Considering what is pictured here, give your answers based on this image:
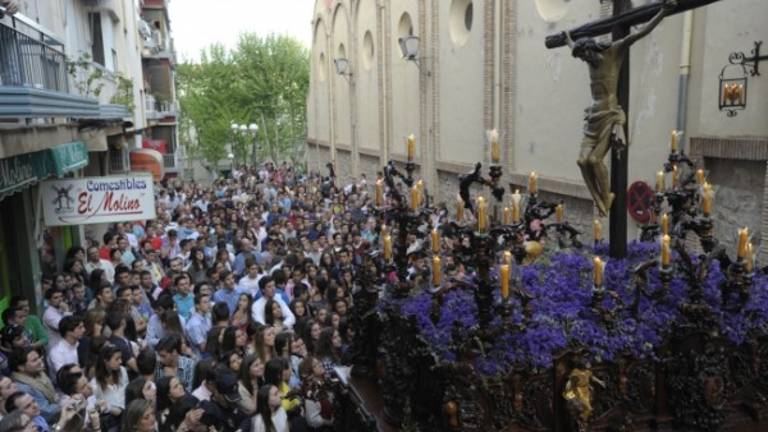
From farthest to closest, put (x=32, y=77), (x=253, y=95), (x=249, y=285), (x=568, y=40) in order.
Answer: (x=253, y=95) < (x=249, y=285) < (x=32, y=77) < (x=568, y=40)

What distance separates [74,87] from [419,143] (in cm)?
1178

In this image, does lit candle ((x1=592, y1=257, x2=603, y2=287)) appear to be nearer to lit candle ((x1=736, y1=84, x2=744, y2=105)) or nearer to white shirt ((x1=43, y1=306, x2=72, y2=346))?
lit candle ((x1=736, y1=84, x2=744, y2=105))

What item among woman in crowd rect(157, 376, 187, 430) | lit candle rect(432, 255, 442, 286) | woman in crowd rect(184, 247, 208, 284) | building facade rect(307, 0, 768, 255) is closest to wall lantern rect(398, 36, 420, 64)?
building facade rect(307, 0, 768, 255)

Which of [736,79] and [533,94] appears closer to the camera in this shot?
[736,79]

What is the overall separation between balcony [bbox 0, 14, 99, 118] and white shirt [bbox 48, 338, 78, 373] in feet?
8.14

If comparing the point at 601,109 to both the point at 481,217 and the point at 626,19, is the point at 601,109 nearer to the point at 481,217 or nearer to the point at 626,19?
the point at 626,19

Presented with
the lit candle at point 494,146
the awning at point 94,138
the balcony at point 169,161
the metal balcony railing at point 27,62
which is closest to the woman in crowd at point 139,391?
the metal balcony railing at point 27,62

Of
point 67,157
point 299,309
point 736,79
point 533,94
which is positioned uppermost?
point 736,79

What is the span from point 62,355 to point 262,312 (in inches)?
109

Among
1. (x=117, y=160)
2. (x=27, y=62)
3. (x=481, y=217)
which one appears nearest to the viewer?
(x=481, y=217)

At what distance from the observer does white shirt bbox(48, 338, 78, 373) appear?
23.8 feet

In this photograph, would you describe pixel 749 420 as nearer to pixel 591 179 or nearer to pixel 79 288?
pixel 591 179

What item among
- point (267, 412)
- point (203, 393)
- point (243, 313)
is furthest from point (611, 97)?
point (243, 313)

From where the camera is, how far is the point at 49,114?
7.24 meters
